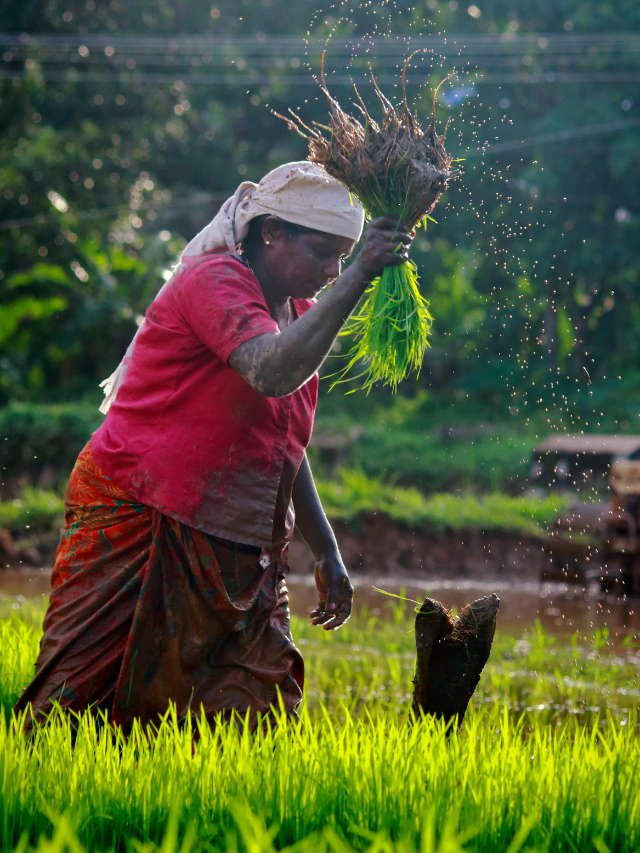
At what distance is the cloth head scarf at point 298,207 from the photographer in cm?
270

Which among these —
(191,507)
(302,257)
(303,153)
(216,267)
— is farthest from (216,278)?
(303,153)

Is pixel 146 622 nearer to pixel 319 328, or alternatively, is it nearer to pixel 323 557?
pixel 323 557

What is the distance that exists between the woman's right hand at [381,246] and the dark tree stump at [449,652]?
0.91m

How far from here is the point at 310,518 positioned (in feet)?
10.4

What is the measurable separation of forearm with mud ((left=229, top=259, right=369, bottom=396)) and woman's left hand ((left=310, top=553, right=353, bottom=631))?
0.91 meters

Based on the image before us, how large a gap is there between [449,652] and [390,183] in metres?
1.29

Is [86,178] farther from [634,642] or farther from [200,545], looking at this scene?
[200,545]

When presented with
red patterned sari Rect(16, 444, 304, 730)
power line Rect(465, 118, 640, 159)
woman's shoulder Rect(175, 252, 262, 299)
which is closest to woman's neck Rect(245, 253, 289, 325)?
woman's shoulder Rect(175, 252, 262, 299)

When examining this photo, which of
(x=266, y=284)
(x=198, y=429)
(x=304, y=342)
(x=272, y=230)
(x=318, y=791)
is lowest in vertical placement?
(x=318, y=791)

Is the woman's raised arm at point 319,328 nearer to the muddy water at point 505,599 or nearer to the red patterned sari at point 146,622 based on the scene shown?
the red patterned sari at point 146,622

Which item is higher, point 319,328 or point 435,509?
point 435,509

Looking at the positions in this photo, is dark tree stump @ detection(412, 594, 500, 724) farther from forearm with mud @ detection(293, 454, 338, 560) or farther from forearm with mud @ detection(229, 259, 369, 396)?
forearm with mud @ detection(229, 259, 369, 396)

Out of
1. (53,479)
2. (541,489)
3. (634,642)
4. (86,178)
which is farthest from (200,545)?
(86,178)

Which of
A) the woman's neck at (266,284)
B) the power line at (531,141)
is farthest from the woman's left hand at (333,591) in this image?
the power line at (531,141)
